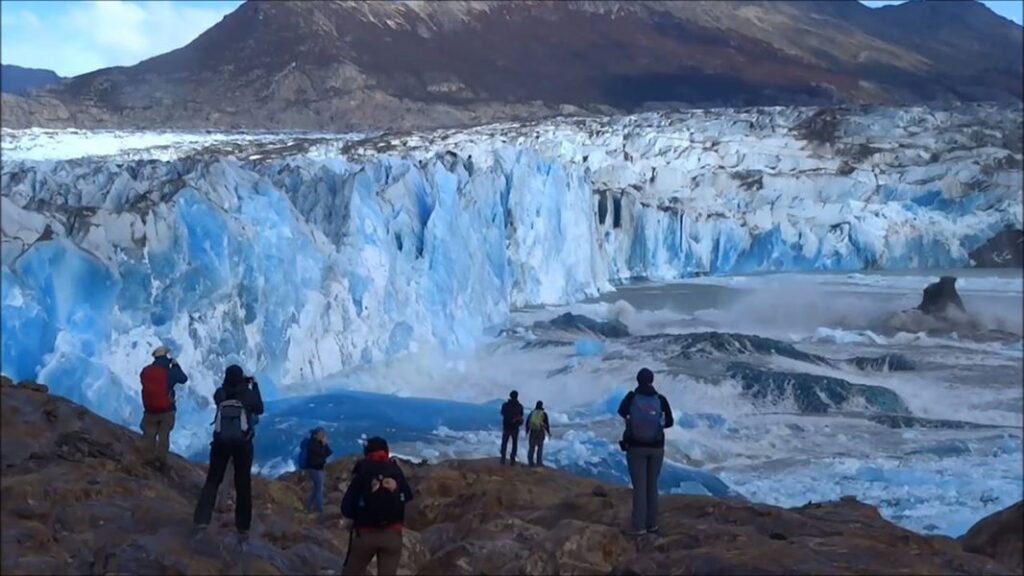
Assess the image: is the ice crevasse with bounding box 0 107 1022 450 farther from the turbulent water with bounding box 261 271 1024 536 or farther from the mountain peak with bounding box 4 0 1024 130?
the mountain peak with bounding box 4 0 1024 130

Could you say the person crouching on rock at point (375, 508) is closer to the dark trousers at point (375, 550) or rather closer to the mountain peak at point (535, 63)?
the dark trousers at point (375, 550)

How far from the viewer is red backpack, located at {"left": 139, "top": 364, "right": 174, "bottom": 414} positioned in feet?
16.0

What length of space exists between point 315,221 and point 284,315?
8.33ft

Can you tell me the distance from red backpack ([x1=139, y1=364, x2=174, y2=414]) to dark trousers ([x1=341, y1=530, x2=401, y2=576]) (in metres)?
1.86

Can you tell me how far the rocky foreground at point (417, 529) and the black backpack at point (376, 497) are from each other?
27.5 inches

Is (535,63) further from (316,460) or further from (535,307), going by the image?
(316,460)

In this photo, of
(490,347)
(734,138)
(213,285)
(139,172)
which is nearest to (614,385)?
(490,347)

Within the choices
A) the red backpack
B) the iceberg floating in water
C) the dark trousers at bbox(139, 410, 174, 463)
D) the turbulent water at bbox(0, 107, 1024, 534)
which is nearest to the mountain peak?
the turbulent water at bbox(0, 107, 1024, 534)

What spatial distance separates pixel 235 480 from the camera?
4012 mm

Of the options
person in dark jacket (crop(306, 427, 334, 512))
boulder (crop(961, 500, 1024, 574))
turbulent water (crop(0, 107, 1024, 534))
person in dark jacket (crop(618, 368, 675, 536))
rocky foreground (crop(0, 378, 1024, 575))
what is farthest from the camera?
turbulent water (crop(0, 107, 1024, 534))

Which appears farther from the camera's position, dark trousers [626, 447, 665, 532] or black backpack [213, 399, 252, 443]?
dark trousers [626, 447, 665, 532]

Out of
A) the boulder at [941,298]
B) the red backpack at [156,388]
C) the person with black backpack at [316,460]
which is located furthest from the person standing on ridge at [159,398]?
the boulder at [941,298]

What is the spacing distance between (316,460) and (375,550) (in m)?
2.48

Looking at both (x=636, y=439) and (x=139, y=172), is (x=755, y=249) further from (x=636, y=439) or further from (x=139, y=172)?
(x=636, y=439)
